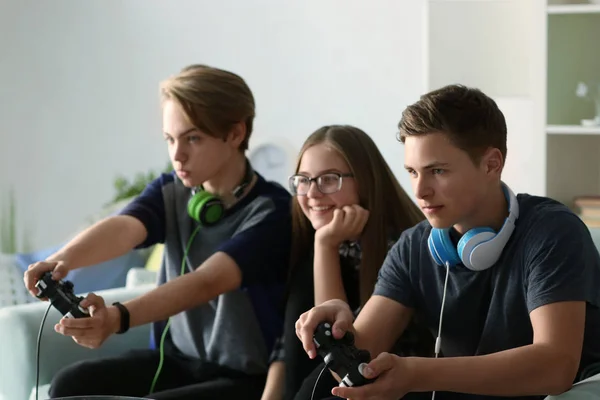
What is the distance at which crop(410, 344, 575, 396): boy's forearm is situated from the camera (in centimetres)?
150

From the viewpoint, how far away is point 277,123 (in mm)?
3768

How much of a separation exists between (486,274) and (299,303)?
57cm

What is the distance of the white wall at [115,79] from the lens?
369cm

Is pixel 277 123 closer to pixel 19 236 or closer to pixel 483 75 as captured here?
pixel 483 75

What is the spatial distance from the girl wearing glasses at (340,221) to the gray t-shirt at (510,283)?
216 millimetres

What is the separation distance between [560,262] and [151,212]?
1080mm

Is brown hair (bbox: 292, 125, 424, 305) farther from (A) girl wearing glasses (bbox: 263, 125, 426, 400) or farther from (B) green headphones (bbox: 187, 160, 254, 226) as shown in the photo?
(B) green headphones (bbox: 187, 160, 254, 226)

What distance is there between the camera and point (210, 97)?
2.22 meters

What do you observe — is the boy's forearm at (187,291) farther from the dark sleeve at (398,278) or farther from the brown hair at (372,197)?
the dark sleeve at (398,278)

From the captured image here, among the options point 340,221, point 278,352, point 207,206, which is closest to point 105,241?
point 207,206

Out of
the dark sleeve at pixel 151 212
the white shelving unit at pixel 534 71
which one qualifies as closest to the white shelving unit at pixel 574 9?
the white shelving unit at pixel 534 71

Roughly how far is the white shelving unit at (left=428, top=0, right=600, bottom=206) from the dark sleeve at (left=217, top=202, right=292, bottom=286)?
99 cm

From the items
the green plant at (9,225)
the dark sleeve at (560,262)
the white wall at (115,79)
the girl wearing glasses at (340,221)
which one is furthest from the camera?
the green plant at (9,225)

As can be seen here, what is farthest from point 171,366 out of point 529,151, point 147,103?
point 147,103
